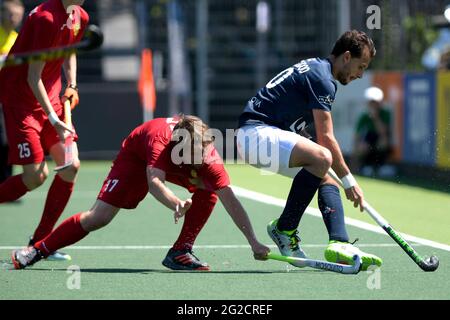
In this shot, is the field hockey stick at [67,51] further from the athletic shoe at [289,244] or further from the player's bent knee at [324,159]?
the athletic shoe at [289,244]

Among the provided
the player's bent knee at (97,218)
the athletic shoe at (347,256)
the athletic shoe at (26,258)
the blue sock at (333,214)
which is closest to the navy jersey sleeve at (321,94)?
the blue sock at (333,214)

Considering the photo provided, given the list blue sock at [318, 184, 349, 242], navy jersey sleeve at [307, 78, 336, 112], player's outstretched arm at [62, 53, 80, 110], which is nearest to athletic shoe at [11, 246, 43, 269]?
player's outstretched arm at [62, 53, 80, 110]

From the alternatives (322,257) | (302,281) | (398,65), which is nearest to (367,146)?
(398,65)

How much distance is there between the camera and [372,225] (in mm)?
11062

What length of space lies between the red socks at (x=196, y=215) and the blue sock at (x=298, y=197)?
20.2 inches

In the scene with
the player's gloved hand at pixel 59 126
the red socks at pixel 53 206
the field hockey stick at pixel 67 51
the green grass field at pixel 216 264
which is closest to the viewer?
the field hockey stick at pixel 67 51

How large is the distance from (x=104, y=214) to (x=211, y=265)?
0.89m

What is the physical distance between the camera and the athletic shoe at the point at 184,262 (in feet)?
27.0

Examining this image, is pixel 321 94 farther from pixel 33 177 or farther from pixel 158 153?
pixel 33 177

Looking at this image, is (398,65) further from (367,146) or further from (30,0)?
(30,0)

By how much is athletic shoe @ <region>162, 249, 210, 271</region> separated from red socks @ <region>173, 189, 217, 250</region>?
39mm

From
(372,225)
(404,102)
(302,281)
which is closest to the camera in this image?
(302,281)

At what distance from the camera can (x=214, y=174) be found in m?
7.96

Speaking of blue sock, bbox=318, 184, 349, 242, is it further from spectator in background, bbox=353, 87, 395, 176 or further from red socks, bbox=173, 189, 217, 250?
spectator in background, bbox=353, 87, 395, 176
